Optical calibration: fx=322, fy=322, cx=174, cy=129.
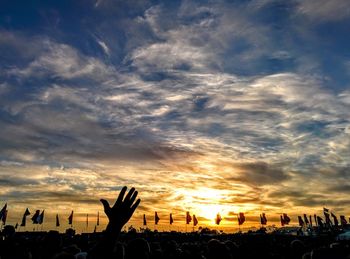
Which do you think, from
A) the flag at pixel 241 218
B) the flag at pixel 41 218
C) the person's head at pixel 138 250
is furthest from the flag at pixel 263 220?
the person's head at pixel 138 250

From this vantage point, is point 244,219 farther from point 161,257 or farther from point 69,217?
point 161,257

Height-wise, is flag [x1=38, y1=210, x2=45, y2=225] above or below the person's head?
above

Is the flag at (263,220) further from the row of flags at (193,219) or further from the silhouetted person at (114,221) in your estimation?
the silhouetted person at (114,221)

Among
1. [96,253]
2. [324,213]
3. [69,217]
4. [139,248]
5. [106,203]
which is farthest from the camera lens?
[324,213]

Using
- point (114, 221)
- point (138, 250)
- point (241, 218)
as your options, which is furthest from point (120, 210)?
point (241, 218)

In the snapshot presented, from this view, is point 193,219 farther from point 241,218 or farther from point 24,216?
point 24,216

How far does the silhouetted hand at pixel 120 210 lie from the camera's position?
4320 mm

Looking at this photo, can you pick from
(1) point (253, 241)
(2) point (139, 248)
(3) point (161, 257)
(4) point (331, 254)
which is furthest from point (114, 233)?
(1) point (253, 241)

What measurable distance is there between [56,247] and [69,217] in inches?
2947

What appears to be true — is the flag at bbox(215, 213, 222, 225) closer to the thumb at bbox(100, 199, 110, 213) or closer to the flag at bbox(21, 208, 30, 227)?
the flag at bbox(21, 208, 30, 227)

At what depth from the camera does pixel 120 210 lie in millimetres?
4457

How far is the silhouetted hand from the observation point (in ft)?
14.2

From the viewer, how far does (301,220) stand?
3583 inches

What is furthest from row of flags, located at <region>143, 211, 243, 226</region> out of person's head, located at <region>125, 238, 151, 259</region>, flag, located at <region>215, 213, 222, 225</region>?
person's head, located at <region>125, 238, 151, 259</region>
